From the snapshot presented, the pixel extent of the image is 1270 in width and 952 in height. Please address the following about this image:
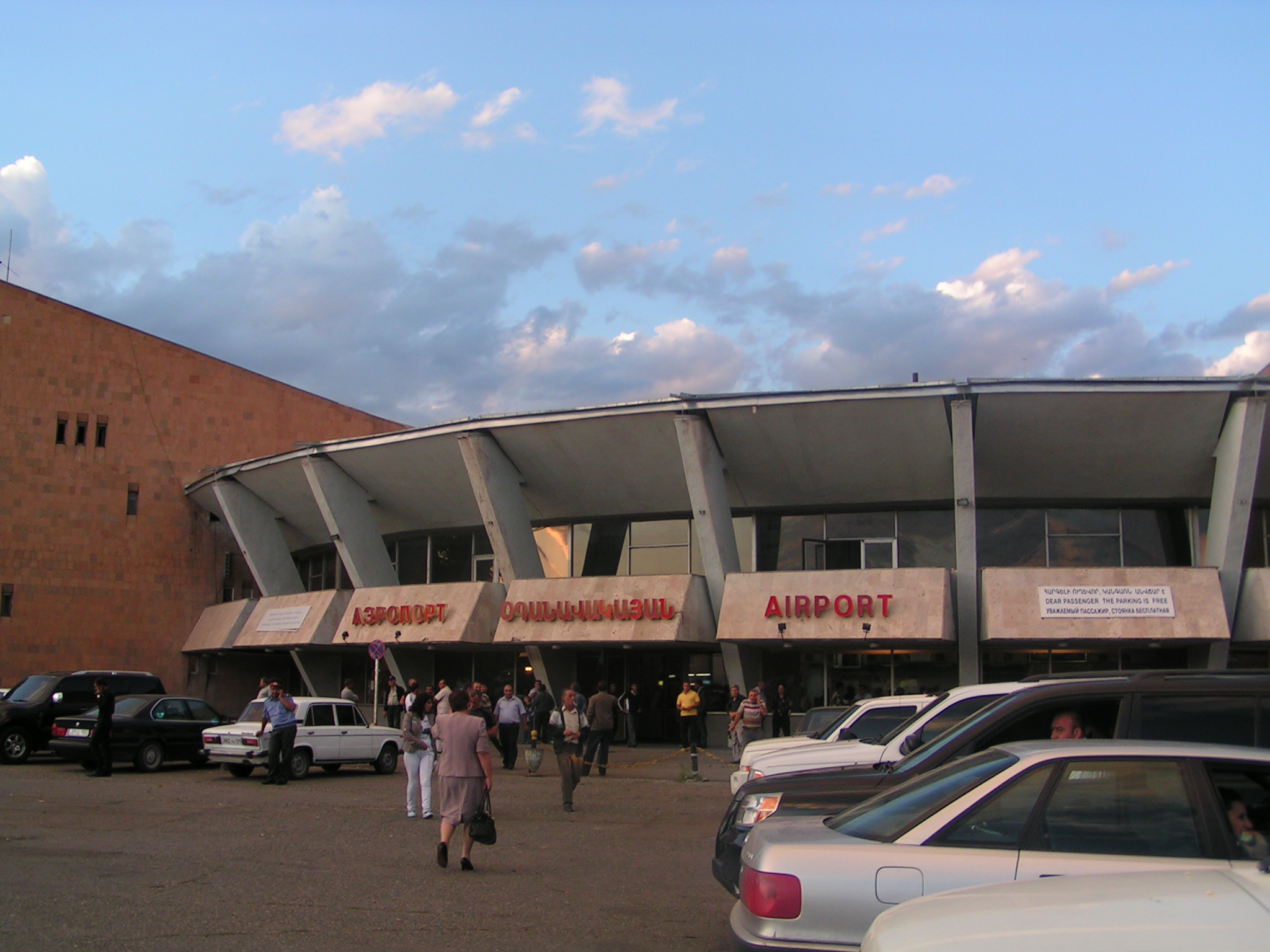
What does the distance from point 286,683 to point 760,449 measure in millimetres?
22930

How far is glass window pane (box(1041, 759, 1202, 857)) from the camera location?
5004 millimetres

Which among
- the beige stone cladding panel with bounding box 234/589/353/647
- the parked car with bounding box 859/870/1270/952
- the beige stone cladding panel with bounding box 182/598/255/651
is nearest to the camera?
the parked car with bounding box 859/870/1270/952

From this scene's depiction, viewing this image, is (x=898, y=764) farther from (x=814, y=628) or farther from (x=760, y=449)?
(x=760, y=449)

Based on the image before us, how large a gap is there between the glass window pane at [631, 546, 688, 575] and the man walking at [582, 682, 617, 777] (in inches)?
396

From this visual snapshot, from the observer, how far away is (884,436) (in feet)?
84.5

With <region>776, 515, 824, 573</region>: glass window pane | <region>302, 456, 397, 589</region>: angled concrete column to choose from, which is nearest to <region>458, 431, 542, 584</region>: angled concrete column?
<region>302, 456, 397, 589</region>: angled concrete column

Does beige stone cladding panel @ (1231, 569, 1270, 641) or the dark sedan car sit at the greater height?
beige stone cladding panel @ (1231, 569, 1270, 641)

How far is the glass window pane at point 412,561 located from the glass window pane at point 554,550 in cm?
458

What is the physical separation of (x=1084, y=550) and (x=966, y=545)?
17.2ft

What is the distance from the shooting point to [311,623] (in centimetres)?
3275

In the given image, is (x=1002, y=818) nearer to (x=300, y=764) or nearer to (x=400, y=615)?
(x=300, y=764)

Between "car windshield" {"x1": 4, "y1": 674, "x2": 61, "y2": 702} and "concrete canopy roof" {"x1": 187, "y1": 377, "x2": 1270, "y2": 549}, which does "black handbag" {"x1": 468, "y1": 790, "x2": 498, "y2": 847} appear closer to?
"concrete canopy roof" {"x1": 187, "y1": 377, "x2": 1270, "y2": 549}

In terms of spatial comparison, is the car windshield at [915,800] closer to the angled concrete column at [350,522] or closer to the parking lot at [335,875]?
the parking lot at [335,875]

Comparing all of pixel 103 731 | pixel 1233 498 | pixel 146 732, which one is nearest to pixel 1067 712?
pixel 103 731
